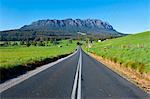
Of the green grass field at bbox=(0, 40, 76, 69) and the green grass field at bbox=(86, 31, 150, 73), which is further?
the green grass field at bbox=(0, 40, 76, 69)

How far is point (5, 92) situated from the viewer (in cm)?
1333

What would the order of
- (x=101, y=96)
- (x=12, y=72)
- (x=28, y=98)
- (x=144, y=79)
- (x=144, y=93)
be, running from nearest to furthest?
(x=28, y=98)
(x=101, y=96)
(x=144, y=93)
(x=144, y=79)
(x=12, y=72)

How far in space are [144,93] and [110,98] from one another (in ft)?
7.61

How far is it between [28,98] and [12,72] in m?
10.8

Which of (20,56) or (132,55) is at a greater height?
(132,55)

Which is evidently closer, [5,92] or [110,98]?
[110,98]

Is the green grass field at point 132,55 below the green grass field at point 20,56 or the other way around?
the other way around

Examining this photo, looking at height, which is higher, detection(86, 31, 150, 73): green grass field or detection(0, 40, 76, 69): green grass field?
detection(86, 31, 150, 73): green grass field

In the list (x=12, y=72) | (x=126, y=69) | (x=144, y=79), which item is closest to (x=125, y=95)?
(x=144, y=79)

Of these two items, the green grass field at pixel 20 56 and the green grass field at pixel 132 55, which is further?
the green grass field at pixel 20 56

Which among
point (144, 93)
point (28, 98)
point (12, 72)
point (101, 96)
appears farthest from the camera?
point (12, 72)

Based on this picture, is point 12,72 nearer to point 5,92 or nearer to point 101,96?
point 5,92

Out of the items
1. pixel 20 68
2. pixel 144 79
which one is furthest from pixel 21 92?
pixel 20 68

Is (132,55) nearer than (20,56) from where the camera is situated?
Yes
